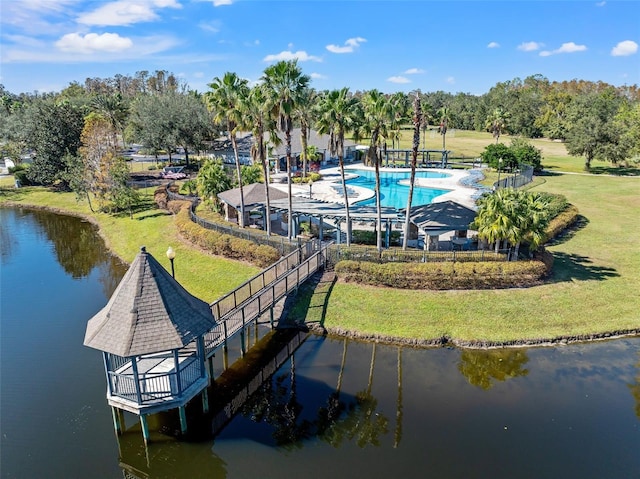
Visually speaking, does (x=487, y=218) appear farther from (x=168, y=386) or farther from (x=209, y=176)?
(x=209, y=176)

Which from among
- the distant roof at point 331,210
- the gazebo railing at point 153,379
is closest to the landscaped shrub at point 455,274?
the distant roof at point 331,210

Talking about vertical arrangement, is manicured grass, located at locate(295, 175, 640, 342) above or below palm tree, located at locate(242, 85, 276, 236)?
below

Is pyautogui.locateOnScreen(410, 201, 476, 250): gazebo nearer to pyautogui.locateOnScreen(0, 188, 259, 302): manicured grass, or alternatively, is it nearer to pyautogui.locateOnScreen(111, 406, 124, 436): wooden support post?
pyautogui.locateOnScreen(0, 188, 259, 302): manicured grass

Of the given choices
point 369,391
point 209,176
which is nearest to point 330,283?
point 369,391

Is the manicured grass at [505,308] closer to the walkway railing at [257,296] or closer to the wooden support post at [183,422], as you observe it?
the walkway railing at [257,296]

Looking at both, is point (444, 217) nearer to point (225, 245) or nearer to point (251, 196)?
point (225, 245)

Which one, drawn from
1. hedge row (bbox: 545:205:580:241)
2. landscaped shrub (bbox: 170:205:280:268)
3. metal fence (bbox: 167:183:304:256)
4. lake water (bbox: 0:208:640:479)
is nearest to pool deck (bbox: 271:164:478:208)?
hedge row (bbox: 545:205:580:241)

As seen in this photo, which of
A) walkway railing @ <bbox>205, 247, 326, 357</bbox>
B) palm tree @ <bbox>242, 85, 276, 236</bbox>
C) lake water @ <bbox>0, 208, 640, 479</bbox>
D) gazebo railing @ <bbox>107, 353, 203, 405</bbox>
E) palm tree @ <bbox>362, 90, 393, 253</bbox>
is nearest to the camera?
lake water @ <bbox>0, 208, 640, 479</bbox>
